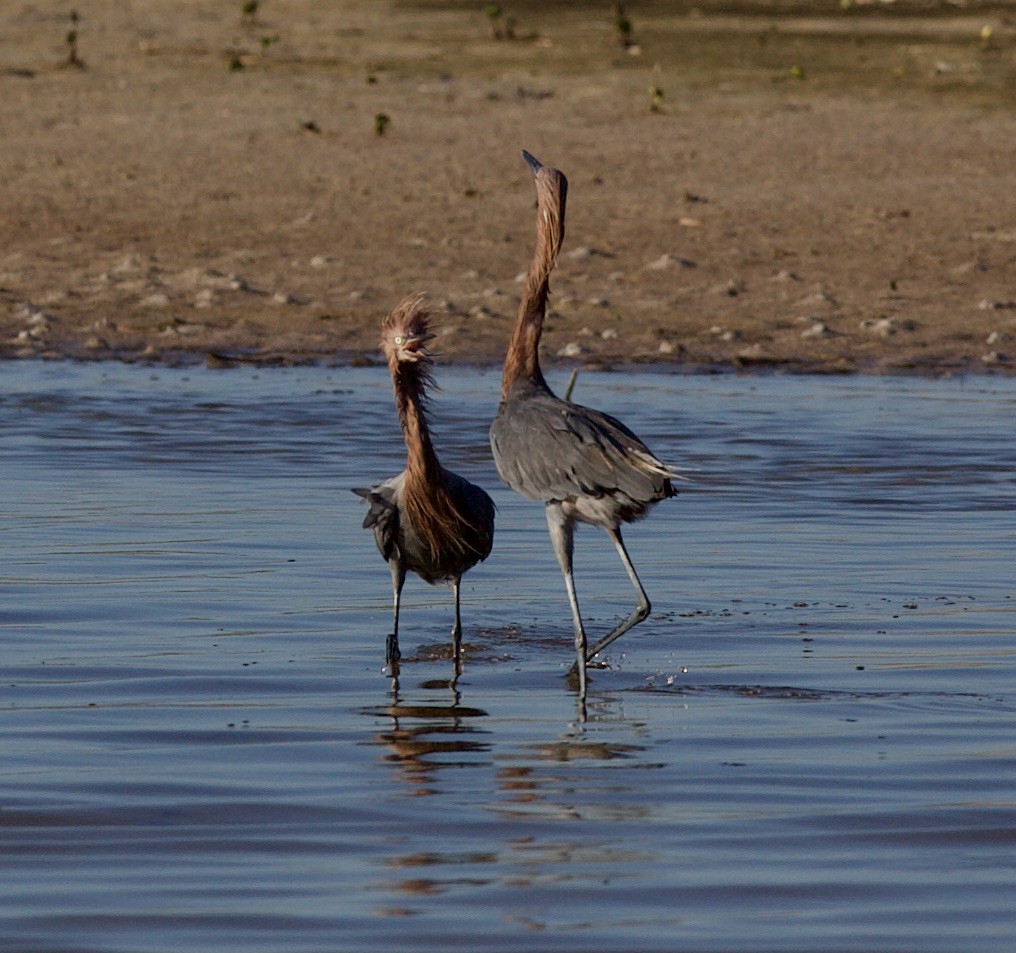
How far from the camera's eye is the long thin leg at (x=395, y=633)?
739 cm

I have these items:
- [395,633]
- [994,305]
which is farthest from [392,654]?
[994,305]

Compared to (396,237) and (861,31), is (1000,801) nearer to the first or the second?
(396,237)

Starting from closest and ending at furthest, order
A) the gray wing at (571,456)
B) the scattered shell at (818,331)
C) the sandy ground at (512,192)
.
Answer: the gray wing at (571,456) → the scattered shell at (818,331) → the sandy ground at (512,192)

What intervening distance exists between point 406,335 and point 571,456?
86 centimetres

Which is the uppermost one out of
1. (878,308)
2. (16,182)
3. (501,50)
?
(501,50)

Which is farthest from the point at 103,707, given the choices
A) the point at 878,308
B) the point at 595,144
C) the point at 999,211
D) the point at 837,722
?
the point at 595,144

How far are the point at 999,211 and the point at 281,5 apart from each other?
41.2ft

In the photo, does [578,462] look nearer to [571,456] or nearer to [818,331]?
[571,456]

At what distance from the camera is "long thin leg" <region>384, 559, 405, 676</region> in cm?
739

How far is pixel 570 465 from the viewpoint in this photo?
7.41m

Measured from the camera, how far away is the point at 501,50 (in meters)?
23.8

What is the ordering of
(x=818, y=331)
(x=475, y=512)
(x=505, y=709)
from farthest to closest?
(x=818, y=331) < (x=475, y=512) < (x=505, y=709)

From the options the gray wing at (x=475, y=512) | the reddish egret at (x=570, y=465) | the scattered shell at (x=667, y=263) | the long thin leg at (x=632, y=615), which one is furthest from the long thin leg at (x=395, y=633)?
the scattered shell at (x=667, y=263)

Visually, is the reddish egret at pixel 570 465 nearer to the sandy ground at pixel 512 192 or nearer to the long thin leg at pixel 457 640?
the long thin leg at pixel 457 640
